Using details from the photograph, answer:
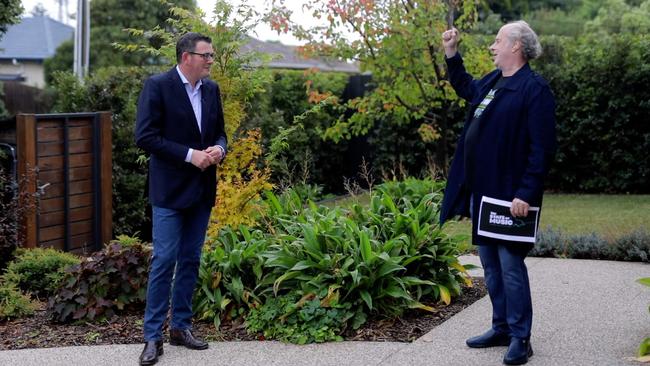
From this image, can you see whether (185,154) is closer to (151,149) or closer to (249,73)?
(151,149)

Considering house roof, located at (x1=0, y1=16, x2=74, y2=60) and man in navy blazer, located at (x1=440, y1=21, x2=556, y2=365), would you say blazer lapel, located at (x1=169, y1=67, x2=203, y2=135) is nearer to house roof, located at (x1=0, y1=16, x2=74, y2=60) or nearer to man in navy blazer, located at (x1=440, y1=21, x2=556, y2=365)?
man in navy blazer, located at (x1=440, y1=21, x2=556, y2=365)

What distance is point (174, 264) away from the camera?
212 inches

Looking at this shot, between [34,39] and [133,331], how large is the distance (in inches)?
1958

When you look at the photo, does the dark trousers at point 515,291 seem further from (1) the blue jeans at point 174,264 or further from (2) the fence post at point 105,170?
(2) the fence post at point 105,170

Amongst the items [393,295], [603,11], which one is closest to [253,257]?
[393,295]

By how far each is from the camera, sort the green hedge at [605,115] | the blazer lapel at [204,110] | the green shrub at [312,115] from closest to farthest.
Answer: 1. the blazer lapel at [204,110]
2. the green hedge at [605,115]
3. the green shrub at [312,115]

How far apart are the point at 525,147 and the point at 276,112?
9.26m

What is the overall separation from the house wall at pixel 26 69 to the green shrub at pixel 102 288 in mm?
46841

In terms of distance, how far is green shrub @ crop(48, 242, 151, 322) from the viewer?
629 centimetres

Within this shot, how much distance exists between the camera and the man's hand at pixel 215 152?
5.29 metres

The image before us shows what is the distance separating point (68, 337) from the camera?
19.7ft

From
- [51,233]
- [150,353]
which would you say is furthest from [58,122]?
[150,353]

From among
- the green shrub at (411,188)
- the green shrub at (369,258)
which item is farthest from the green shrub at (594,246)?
the green shrub at (369,258)

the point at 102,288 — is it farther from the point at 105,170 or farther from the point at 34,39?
the point at 34,39
